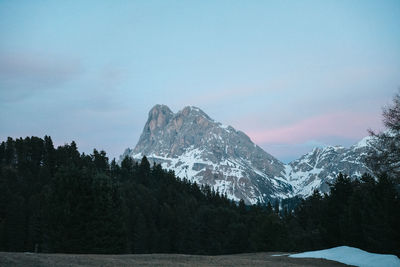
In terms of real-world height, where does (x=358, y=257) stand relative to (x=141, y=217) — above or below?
below

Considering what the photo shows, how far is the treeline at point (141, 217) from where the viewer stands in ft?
126

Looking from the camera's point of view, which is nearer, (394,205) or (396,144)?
(396,144)

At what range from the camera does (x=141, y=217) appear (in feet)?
274

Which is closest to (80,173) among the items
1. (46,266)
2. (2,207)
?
(46,266)

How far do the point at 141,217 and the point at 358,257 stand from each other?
6244 cm

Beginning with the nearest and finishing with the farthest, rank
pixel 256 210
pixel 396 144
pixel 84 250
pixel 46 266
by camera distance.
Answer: pixel 46 266 < pixel 396 144 < pixel 84 250 < pixel 256 210

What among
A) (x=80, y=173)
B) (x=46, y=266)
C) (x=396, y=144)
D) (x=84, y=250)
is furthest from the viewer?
(x=80, y=173)

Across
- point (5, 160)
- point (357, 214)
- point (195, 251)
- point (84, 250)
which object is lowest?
point (195, 251)

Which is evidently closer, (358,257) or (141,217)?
(358,257)

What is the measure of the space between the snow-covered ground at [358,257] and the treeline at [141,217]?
4.98m

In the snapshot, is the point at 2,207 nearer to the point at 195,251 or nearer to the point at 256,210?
the point at 195,251

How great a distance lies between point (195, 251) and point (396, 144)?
222ft

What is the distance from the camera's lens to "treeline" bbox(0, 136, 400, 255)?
3828 cm

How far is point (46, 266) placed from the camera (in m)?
17.0
